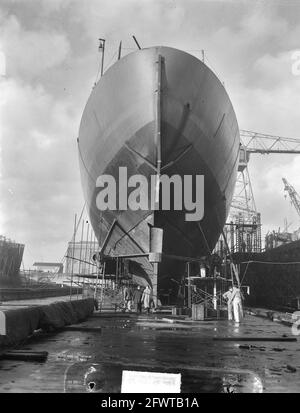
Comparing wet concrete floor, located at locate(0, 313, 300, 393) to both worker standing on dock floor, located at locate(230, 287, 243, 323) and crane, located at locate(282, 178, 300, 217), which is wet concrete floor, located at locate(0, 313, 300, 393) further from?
crane, located at locate(282, 178, 300, 217)

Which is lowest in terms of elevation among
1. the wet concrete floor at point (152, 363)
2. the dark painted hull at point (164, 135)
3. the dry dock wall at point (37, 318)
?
the wet concrete floor at point (152, 363)

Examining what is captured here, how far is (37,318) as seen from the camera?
25.4ft

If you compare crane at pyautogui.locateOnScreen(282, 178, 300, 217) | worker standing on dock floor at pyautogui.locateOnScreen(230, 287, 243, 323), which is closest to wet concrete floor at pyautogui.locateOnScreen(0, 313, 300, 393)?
worker standing on dock floor at pyautogui.locateOnScreen(230, 287, 243, 323)

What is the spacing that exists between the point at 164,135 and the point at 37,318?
6.19 meters

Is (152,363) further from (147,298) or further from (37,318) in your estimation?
(147,298)

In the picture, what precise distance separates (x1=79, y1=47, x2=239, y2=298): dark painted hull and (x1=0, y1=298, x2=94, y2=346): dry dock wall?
115 inches

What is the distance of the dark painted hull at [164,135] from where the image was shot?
1155cm

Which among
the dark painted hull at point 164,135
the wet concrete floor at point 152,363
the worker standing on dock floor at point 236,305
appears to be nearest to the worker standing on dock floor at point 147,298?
the dark painted hull at point 164,135

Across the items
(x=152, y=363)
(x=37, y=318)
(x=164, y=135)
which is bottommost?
(x=152, y=363)

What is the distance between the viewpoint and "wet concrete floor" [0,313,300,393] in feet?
12.8

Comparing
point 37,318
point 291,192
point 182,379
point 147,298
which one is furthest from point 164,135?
point 291,192

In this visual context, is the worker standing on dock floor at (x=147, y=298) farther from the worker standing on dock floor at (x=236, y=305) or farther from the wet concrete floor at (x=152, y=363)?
the wet concrete floor at (x=152, y=363)

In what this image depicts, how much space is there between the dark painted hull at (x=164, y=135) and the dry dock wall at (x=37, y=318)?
2.92 metres
